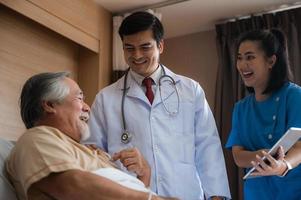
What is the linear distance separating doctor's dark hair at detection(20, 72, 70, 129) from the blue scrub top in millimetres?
875

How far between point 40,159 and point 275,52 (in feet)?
3.96

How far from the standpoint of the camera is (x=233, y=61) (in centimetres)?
313

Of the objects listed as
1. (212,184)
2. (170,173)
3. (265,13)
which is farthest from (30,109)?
(265,13)

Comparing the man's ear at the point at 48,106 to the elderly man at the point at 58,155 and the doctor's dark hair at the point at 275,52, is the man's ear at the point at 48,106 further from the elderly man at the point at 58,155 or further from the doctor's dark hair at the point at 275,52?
the doctor's dark hair at the point at 275,52

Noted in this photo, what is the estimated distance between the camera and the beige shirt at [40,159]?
1.19 m

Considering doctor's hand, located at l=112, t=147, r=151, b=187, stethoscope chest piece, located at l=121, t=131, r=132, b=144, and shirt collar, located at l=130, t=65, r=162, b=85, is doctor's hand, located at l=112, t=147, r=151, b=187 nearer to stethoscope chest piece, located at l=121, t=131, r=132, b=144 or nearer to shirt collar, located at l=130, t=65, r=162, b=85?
stethoscope chest piece, located at l=121, t=131, r=132, b=144

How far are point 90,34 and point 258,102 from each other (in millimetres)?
1581

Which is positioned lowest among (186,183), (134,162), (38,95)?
(186,183)

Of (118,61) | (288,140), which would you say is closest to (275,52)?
(288,140)

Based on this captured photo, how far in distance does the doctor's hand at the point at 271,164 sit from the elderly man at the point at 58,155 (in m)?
0.44

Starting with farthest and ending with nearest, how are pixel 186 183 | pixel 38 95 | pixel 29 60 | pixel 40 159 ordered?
pixel 29 60 → pixel 186 183 → pixel 38 95 → pixel 40 159

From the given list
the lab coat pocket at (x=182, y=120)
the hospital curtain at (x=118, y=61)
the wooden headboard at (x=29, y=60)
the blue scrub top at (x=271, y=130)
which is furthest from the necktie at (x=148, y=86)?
the hospital curtain at (x=118, y=61)

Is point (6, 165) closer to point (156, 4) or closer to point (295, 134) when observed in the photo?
point (295, 134)

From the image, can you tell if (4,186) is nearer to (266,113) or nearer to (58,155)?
(58,155)
